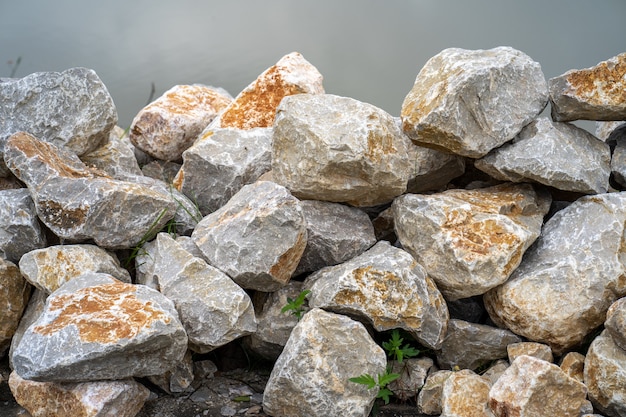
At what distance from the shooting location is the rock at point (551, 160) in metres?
3.30

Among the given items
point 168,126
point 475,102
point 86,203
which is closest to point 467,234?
point 475,102

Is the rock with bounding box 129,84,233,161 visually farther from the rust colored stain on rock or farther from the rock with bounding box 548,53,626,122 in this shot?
the rock with bounding box 548,53,626,122

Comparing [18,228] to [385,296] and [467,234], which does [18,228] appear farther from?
[467,234]

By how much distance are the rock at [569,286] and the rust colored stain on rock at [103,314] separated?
1427 millimetres

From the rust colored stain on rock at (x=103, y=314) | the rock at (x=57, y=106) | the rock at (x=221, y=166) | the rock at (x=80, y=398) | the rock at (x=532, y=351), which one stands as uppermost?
the rock at (x=57, y=106)

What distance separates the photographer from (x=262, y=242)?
3131 mm

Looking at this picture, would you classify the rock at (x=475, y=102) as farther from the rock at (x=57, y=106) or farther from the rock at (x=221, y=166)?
the rock at (x=57, y=106)

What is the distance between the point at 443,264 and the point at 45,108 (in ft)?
6.41

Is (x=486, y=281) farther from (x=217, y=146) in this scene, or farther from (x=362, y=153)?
(x=217, y=146)

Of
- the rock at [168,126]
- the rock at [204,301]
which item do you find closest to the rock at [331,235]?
the rock at [204,301]

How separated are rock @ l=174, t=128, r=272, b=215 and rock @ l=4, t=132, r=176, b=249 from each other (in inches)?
13.9

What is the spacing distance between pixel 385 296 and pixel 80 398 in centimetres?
120

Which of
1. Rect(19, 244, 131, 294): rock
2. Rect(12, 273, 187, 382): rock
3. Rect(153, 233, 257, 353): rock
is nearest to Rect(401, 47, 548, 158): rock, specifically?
Rect(153, 233, 257, 353): rock

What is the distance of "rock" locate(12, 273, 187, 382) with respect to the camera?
277cm
